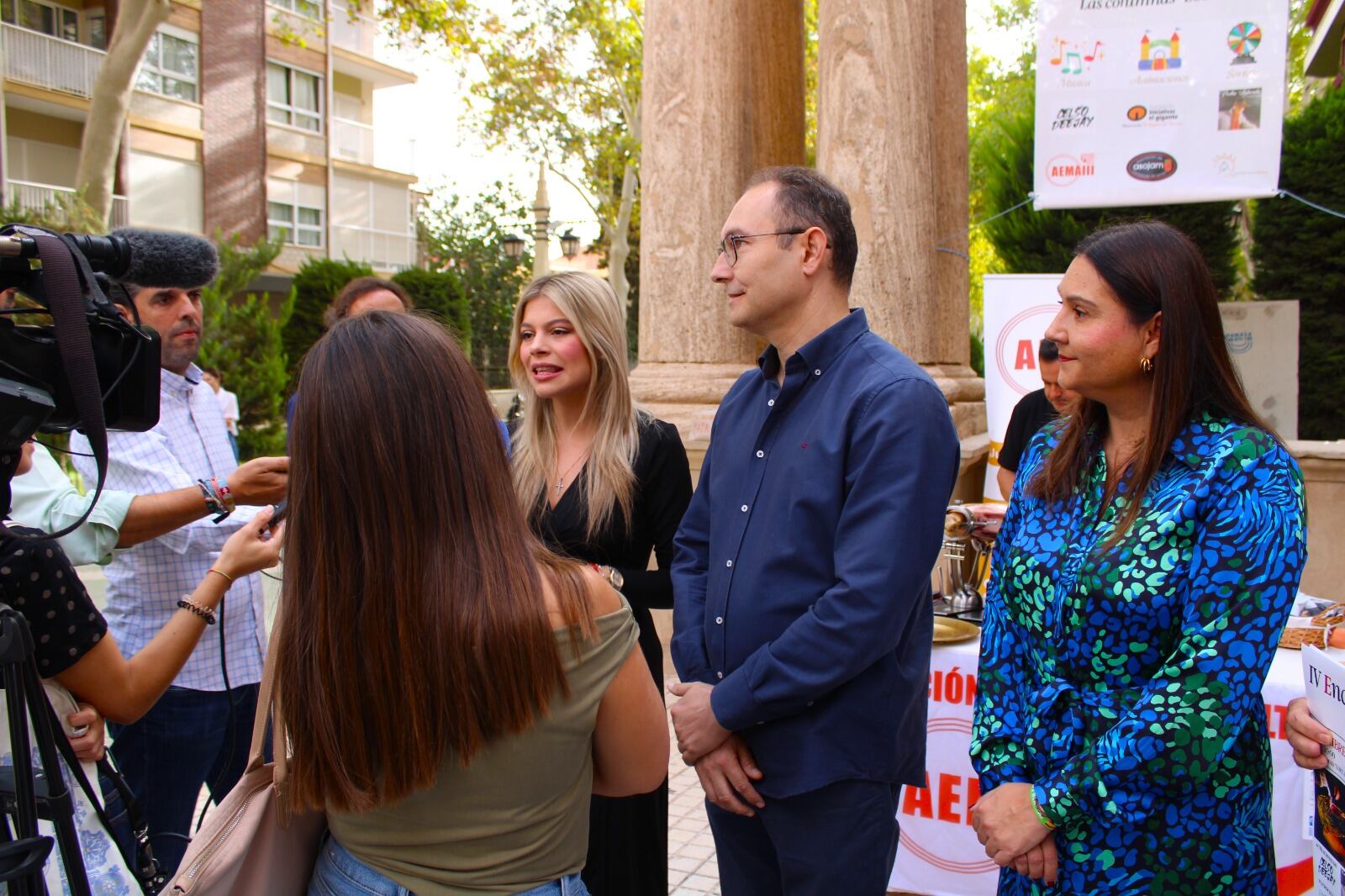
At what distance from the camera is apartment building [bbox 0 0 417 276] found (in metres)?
24.9

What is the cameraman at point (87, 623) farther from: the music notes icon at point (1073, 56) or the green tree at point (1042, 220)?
the green tree at point (1042, 220)

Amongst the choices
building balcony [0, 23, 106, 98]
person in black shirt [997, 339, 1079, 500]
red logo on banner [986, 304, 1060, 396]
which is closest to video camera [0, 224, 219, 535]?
person in black shirt [997, 339, 1079, 500]

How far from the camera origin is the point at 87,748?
203 cm

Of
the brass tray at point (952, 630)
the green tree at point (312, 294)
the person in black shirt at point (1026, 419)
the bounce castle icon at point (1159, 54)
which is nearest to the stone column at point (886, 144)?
the person in black shirt at point (1026, 419)

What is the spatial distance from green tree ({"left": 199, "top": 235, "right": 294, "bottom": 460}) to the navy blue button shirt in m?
13.1

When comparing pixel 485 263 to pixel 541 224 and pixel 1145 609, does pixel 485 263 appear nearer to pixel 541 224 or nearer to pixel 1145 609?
pixel 541 224

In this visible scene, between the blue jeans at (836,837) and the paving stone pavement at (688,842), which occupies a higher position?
the blue jeans at (836,837)

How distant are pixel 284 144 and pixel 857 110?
28.8 meters

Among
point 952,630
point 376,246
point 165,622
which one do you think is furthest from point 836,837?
point 376,246

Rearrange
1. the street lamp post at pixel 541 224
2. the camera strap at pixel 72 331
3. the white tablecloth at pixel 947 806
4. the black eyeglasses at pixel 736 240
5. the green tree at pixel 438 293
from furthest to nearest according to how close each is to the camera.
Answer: the street lamp post at pixel 541 224, the green tree at pixel 438 293, the white tablecloth at pixel 947 806, the black eyeglasses at pixel 736 240, the camera strap at pixel 72 331

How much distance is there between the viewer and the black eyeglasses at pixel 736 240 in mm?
2531

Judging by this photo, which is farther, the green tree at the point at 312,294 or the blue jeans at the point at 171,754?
the green tree at the point at 312,294

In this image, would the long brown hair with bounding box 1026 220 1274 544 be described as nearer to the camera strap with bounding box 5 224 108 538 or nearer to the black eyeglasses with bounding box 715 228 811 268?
the black eyeglasses with bounding box 715 228 811 268

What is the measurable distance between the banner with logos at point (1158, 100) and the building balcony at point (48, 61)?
82.0 ft
